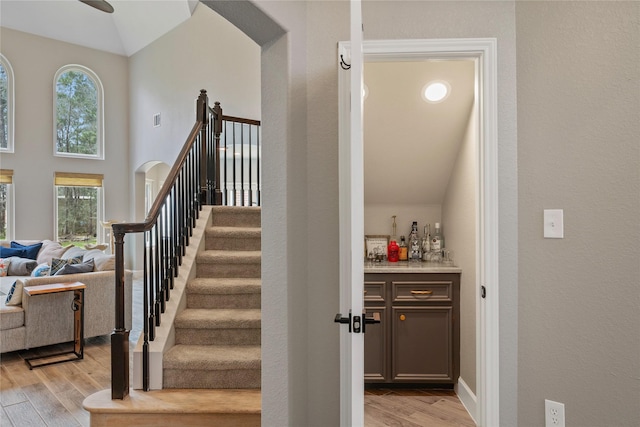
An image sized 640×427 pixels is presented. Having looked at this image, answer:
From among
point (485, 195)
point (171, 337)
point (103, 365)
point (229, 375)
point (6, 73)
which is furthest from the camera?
point (6, 73)

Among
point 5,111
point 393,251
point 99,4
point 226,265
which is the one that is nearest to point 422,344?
point 393,251

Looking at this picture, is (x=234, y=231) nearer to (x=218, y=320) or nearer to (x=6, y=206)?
(x=218, y=320)

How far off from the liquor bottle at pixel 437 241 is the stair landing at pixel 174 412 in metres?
1.78

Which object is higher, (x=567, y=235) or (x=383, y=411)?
(x=567, y=235)

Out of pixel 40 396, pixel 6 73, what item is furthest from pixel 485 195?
pixel 6 73

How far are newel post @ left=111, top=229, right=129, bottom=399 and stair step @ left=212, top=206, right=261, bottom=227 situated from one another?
4.54 ft

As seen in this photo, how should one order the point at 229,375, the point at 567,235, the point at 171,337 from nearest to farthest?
the point at 567,235 < the point at 229,375 < the point at 171,337

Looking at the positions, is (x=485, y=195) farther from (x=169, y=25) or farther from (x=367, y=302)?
(x=169, y=25)

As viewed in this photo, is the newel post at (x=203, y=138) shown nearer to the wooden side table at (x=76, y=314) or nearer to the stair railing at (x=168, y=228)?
the stair railing at (x=168, y=228)

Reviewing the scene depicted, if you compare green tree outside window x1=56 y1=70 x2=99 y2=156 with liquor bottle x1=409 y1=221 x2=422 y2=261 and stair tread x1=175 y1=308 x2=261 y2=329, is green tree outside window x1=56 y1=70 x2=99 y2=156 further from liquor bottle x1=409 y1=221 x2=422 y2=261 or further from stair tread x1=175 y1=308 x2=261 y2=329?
liquor bottle x1=409 y1=221 x2=422 y2=261

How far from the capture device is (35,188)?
7855 mm

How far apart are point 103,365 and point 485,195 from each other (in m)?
3.50

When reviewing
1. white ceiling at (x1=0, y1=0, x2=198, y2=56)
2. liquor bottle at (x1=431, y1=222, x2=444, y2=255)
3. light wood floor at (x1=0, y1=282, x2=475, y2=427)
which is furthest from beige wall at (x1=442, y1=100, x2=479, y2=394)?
white ceiling at (x1=0, y1=0, x2=198, y2=56)

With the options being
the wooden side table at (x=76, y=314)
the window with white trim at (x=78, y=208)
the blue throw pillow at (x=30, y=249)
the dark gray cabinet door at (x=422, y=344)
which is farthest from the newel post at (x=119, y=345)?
the window with white trim at (x=78, y=208)
